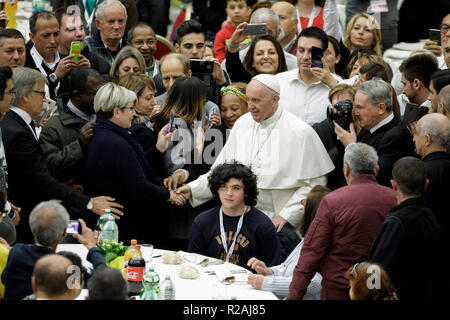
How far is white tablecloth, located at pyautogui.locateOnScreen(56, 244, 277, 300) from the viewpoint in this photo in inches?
206

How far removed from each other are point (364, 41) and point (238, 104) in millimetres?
2033

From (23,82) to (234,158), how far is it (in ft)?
6.40

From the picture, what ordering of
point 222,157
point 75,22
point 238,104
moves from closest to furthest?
point 222,157, point 238,104, point 75,22

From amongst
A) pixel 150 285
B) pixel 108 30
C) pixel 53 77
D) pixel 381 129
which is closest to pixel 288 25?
pixel 108 30

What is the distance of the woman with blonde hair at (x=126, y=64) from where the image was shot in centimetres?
774

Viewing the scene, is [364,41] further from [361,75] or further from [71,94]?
[71,94]

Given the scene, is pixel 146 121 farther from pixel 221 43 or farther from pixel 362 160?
pixel 221 43

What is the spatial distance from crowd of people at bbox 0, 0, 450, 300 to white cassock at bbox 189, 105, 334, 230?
0.01 meters

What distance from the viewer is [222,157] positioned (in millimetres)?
7129

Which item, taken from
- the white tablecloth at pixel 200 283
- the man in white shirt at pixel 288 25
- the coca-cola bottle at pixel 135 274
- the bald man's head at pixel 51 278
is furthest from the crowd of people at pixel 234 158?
the man in white shirt at pixel 288 25

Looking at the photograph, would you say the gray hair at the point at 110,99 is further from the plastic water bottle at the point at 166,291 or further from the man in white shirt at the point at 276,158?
the plastic water bottle at the point at 166,291

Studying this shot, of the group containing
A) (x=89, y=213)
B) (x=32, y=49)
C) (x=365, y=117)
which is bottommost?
(x=89, y=213)

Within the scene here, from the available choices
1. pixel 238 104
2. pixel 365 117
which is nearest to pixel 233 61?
pixel 238 104

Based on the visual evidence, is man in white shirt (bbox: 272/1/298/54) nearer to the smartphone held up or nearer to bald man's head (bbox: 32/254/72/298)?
the smartphone held up
